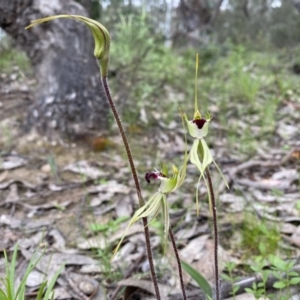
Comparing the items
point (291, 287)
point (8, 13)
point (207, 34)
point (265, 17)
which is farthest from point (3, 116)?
point (265, 17)

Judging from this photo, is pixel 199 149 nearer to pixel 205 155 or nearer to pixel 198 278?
pixel 205 155

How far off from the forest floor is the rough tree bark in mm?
139

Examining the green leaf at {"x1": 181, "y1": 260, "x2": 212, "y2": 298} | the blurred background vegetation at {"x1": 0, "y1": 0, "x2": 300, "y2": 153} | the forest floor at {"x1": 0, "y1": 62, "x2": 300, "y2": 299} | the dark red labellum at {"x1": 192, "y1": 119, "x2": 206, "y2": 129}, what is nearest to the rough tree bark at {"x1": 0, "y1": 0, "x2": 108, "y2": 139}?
the forest floor at {"x1": 0, "y1": 62, "x2": 300, "y2": 299}

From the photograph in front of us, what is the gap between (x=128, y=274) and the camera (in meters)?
1.49

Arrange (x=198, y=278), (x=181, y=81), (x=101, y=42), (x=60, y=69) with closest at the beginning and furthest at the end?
(x=101, y=42), (x=198, y=278), (x=60, y=69), (x=181, y=81)

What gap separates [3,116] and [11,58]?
7.35ft

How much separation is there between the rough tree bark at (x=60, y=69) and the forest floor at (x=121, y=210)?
0.14m

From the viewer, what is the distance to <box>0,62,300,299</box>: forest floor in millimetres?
1525

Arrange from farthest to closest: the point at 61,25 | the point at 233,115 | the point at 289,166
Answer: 1. the point at 233,115
2. the point at 61,25
3. the point at 289,166

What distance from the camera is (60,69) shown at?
2.81 m

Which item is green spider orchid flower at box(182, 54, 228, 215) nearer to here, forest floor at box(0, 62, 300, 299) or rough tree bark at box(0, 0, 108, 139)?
forest floor at box(0, 62, 300, 299)

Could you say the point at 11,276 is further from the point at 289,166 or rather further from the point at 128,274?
the point at 289,166

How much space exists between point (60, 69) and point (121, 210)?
1.26 m

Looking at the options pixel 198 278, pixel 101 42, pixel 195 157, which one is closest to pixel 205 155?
pixel 195 157
